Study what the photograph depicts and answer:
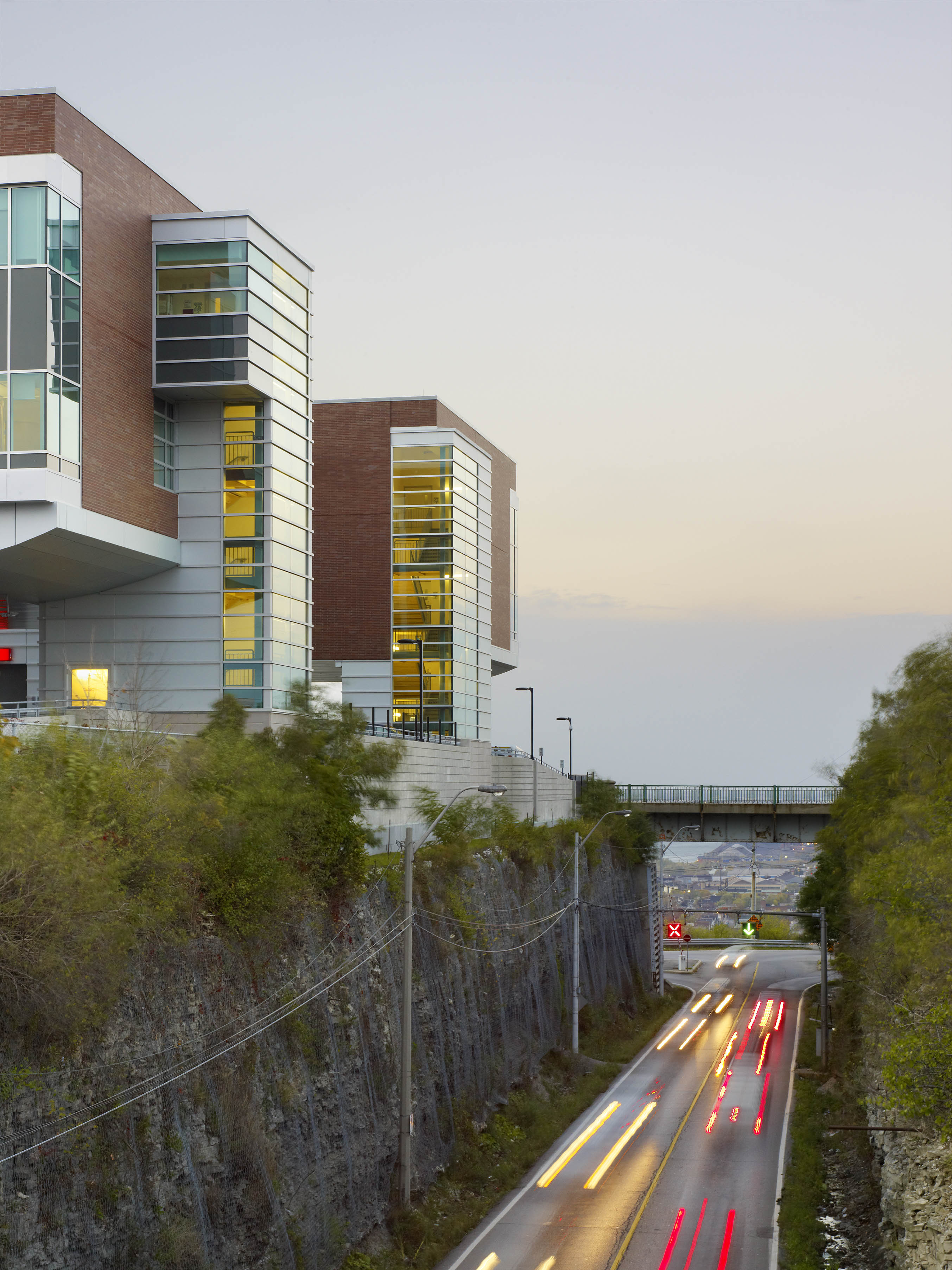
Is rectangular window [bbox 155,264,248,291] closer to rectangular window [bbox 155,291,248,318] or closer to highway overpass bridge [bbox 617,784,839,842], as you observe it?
rectangular window [bbox 155,291,248,318]

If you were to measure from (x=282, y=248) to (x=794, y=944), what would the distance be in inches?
3779

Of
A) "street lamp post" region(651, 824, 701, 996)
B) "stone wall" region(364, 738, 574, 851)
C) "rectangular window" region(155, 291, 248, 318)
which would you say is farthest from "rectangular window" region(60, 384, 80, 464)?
"street lamp post" region(651, 824, 701, 996)

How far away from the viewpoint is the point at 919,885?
2766 centimetres

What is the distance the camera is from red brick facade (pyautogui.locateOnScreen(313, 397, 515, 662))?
64375 mm

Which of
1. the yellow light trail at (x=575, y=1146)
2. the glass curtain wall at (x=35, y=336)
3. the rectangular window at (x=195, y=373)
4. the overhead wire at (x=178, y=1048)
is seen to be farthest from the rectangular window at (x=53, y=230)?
the yellow light trail at (x=575, y=1146)

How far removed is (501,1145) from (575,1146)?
301 cm

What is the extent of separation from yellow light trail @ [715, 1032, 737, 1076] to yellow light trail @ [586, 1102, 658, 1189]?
845 cm

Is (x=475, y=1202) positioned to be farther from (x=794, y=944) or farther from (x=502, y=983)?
(x=794, y=944)

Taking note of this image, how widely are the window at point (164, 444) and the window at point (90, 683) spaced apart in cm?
637

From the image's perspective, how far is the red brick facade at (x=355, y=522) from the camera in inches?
2534

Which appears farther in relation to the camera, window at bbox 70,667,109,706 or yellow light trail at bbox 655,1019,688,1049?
yellow light trail at bbox 655,1019,688,1049

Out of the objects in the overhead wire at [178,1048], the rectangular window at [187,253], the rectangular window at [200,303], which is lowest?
the overhead wire at [178,1048]

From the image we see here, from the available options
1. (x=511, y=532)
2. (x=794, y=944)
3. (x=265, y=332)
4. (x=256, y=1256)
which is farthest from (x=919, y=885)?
(x=794, y=944)

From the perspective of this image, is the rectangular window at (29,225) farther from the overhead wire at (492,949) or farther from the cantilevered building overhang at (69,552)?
the overhead wire at (492,949)
